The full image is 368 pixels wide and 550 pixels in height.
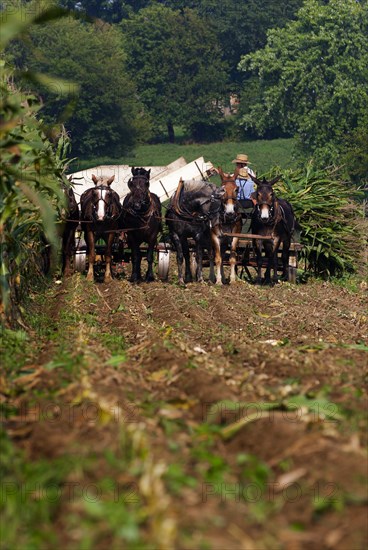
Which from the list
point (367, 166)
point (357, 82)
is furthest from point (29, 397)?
point (357, 82)

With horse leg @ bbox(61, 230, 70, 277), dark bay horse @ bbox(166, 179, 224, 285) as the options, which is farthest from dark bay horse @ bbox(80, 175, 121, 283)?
dark bay horse @ bbox(166, 179, 224, 285)

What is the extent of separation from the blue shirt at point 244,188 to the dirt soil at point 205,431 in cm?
926

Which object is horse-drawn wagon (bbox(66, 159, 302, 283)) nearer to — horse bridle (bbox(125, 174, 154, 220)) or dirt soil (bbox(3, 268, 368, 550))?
horse bridle (bbox(125, 174, 154, 220))

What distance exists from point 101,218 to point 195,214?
1908 mm

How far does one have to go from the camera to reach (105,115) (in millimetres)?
78250

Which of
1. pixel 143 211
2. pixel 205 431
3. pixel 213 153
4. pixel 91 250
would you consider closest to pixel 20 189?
pixel 205 431

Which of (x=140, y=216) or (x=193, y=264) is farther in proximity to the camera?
(x=193, y=264)

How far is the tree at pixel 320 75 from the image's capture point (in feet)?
212

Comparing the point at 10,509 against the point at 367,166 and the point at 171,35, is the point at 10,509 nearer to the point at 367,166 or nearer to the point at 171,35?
the point at 367,166

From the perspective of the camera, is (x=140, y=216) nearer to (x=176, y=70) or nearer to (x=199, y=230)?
(x=199, y=230)

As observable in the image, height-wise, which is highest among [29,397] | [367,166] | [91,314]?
[29,397]

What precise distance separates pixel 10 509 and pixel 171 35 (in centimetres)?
9398

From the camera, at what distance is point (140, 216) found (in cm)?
1881

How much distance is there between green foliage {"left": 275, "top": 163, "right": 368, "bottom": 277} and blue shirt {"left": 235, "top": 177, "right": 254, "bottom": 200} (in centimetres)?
56
